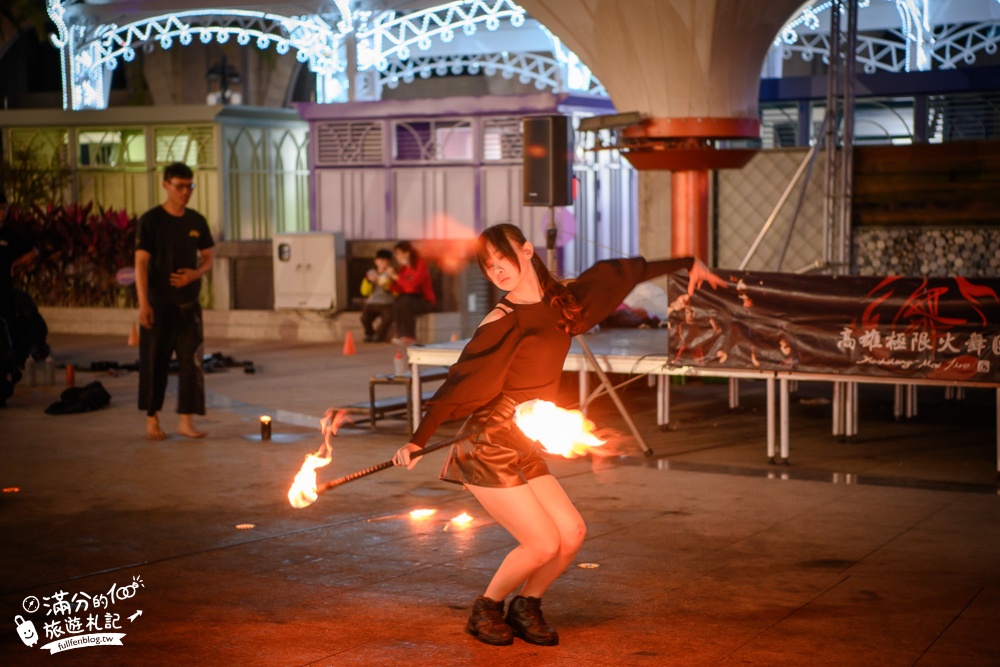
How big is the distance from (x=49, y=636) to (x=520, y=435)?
2269 millimetres

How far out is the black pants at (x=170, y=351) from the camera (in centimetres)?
1093

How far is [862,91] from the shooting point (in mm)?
19641

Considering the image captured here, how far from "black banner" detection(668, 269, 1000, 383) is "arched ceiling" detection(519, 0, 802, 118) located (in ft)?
12.5

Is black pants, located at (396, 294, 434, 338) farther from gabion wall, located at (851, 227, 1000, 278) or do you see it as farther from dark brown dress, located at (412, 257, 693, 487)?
dark brown dress, located at (412, 257, 693, 487)

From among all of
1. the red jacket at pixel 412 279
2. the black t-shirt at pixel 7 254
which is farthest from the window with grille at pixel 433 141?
the black t-shirt at pixel 7 254

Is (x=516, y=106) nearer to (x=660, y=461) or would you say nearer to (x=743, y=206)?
(x=743, y=206)

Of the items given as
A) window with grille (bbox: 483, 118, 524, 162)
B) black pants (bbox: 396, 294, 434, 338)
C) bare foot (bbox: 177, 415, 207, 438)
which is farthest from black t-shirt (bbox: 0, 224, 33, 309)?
window with grille (bbox: 483, 118, 524, 162)

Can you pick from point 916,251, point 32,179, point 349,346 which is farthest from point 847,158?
point 32,179

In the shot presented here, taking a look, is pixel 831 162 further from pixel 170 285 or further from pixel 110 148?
pixel 110 148

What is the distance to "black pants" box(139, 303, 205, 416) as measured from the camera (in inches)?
430

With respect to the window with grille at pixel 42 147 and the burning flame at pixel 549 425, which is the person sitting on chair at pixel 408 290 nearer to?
the window with grille at pixel 42 147

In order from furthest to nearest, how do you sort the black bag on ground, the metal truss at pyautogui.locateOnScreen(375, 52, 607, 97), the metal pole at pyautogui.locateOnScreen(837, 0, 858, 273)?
the metal truss at pyautogui.locateOnScreen(375, 52, 607, 97) → the metal pole at pyautogui.locateOnScreen(837, 0, 858, 273) → the black bag on ground

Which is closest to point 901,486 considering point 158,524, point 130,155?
point 158,524

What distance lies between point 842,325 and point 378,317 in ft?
35.1
